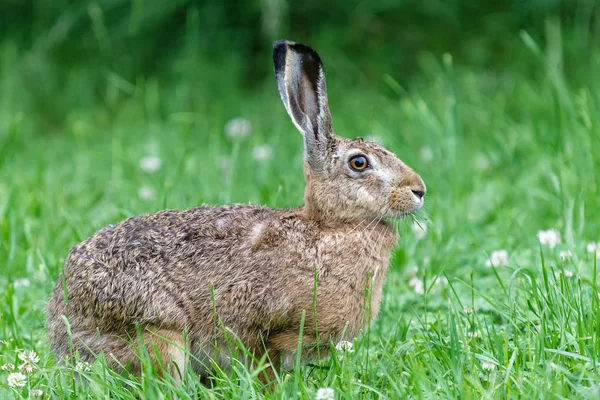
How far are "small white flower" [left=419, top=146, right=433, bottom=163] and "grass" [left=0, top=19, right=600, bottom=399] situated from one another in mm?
24

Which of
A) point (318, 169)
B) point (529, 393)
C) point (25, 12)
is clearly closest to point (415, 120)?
point (318, 169)

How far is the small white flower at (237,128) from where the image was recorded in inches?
313

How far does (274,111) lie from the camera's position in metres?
8.95

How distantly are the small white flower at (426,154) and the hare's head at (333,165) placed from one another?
2546 millimetres

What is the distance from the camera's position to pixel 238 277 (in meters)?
4.08

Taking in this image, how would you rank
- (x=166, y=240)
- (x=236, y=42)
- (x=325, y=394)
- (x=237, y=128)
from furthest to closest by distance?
(x=236, y=42) → (x=237, y=128) → (x=166, y=240) → (x=325, y=394)

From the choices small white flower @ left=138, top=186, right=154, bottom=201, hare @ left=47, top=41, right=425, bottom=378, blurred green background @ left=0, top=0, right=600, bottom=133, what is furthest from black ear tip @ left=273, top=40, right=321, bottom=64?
blurred green background @ left=0, top=0, right=600, bottom=133

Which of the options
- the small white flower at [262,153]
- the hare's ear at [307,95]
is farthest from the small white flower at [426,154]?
the hare's ear at [307,95]

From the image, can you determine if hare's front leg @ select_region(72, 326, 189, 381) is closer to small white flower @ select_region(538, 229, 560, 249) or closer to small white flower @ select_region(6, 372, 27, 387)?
small white flower @ select_region(6, 372, 27, 387)

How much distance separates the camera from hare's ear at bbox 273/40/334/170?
4504mm

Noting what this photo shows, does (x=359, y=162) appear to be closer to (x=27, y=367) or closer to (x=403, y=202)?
(x=403, y=202)

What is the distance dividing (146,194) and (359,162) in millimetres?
2349

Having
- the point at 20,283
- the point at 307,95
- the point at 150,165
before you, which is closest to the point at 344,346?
the point at 307,95

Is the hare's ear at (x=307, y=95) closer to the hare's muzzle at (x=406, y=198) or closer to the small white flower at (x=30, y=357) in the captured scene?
the hare's muzzle at (x=406, y=198)
